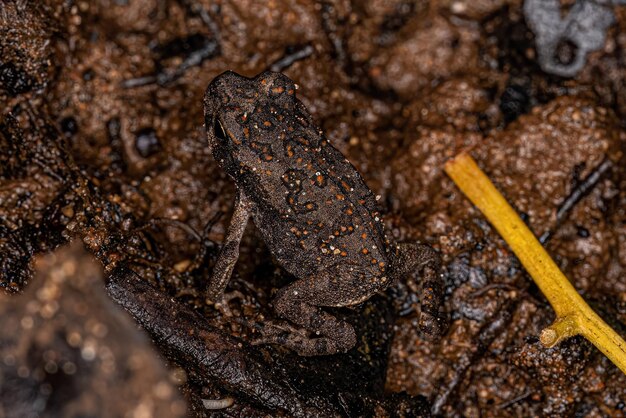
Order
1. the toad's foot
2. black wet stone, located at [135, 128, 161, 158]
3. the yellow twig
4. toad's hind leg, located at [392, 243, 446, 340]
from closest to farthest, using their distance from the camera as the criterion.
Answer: the yellow twig → the toad's foot → toad's hind leg, located at [392, 243, 446, 340] → black wet stone, located at [135, 128, 161, 158]

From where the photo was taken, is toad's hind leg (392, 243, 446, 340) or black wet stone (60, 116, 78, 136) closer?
toad's hind leg (392, 243, 446, 340)

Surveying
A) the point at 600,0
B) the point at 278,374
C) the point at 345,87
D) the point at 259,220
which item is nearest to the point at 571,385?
the point at 278,374

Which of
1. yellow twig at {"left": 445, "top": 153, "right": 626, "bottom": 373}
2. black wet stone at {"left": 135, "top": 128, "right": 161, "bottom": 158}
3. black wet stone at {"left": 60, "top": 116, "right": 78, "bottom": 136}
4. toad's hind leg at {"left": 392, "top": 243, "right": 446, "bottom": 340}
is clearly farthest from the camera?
black wet stone at {"left": 135, "top": 128, "right": 161, "bottom": 158}

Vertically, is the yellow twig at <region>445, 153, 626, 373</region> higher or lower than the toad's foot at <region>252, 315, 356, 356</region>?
higher

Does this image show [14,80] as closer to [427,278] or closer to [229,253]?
[229,253]

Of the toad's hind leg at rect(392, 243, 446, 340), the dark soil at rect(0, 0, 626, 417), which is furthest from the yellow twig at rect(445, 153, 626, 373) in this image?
the toad's hind leg at rect(392, 243, 446, 340)

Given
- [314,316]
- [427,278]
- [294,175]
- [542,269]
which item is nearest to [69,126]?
[294,175]

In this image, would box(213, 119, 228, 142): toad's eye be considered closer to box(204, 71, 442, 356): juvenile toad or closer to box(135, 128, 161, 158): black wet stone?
box(204, 71, 442, 356): juvenile toad

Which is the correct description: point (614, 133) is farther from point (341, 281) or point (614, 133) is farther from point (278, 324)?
point (278, 324)
